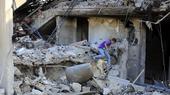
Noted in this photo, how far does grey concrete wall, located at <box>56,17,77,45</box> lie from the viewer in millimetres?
14626

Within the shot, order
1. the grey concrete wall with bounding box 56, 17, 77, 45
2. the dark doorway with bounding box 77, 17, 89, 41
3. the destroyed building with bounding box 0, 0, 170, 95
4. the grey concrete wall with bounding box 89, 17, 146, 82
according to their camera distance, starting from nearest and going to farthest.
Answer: the destroyed building with bounding box 0, 0, 170, 95
the grey concrete wall with bounding box 89, 17, 146, 82
the grey concrete wall with bounding box 56, 17, 77, 45
the dark doorway with bounding box 77, 17, 89, 41

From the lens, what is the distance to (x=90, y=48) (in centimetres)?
1197

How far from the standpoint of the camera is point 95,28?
1352cm

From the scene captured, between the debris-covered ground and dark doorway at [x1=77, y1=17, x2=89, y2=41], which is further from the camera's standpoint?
dark doorway at [x1=77, y1=17, x2=89, y2=41]

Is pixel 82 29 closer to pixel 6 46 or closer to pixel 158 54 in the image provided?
pixel 158 54

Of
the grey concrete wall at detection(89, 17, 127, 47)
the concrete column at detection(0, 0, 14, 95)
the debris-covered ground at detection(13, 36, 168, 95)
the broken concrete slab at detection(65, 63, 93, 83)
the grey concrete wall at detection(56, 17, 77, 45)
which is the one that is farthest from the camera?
the grey concrete wall at detection(56, 17, 77, 45)

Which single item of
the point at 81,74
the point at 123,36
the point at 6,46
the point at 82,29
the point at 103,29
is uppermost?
the point at 82,29

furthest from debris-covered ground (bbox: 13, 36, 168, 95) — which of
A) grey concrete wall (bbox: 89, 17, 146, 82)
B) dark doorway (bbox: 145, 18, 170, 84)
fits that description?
dark doorway (bbox: 145, 18, 170, 84)

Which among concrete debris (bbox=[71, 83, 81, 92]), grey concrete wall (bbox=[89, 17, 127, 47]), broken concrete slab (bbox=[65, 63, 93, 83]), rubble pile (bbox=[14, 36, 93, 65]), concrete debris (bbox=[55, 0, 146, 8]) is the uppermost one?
concrete debris (bbox=[55, 0, 146, 8])

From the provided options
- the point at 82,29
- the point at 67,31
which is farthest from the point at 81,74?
the point at 82,29

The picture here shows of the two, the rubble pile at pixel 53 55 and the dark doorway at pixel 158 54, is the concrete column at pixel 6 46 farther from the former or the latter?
the dark doorway at pixel 158 54

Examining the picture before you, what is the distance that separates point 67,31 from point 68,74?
17.1 feet

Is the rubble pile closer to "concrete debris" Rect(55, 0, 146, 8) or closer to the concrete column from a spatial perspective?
"concrete debris" Rect(55, 0, 146, 8)

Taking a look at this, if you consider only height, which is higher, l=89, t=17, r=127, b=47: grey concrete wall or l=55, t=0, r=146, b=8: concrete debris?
l=55, t=0, r=146, b=8: concrete debris
